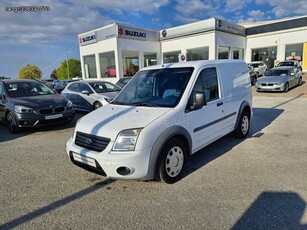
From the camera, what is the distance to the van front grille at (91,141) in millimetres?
3168

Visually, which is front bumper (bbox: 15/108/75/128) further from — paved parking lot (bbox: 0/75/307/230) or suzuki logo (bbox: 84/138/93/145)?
suzuki logo (bbox: 84/138/93/145)

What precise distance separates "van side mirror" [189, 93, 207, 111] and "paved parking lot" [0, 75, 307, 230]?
1.11m

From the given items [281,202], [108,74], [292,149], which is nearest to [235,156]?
[292,149]

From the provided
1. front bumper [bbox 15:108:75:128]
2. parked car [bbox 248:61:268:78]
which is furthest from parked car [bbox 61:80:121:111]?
parked car [bbox 248:61:268:78]

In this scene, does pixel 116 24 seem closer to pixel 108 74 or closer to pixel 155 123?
pixel 108 74

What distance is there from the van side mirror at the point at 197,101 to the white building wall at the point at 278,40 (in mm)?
26267

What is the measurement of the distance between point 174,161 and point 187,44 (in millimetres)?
21704

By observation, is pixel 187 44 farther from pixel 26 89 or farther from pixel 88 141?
pixel 88 141

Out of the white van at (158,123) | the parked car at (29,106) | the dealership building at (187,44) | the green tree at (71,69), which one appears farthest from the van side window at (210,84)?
the green tree at (71,69)

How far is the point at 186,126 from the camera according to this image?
358cm

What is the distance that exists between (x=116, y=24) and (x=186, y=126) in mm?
19028

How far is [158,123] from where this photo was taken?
3.17m

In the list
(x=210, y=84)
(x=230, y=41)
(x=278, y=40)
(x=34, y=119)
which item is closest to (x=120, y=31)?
(x=230, y=41)

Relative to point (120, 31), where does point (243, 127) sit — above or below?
below
